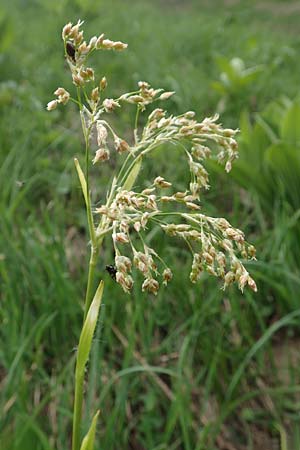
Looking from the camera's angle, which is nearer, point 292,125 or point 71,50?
point 71,50

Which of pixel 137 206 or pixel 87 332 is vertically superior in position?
pixel 137 206

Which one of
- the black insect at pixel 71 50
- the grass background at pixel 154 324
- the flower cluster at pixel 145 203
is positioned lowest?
the grass background at pixel 154 324

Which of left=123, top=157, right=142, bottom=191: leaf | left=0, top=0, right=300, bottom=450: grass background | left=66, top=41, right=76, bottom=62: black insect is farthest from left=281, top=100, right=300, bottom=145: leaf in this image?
left=66, top=41, right=76, bottom=62: black insect

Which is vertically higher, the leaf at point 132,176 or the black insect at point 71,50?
the black insect at point 71,50

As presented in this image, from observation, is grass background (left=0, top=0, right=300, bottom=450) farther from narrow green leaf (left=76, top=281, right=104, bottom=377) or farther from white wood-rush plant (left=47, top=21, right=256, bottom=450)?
white wood-rush plant (left=47, top=21, right=256, bottom=450)

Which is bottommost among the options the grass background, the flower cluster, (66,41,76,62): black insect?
the grass background

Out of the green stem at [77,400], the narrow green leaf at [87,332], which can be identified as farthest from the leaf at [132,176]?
the green stem at [77,400]

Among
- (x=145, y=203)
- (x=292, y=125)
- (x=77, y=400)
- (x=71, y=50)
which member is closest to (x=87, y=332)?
(x=77, y=400)

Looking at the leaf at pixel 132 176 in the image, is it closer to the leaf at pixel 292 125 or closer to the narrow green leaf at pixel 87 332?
the narrow green leaf at pixel 87 332

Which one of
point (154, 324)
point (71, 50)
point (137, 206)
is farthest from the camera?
point (154, 324)

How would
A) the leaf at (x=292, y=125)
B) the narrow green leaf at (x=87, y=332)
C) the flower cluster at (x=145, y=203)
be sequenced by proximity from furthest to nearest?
the leaf at (x=292, y=125) → the narrow green leaf at (x=87, y=332) → the flower cluster at (x=145, y=203)

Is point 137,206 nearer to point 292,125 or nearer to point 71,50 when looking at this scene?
point 71,50

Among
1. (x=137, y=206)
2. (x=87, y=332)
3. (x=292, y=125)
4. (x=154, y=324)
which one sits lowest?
(x=154, y=324)
